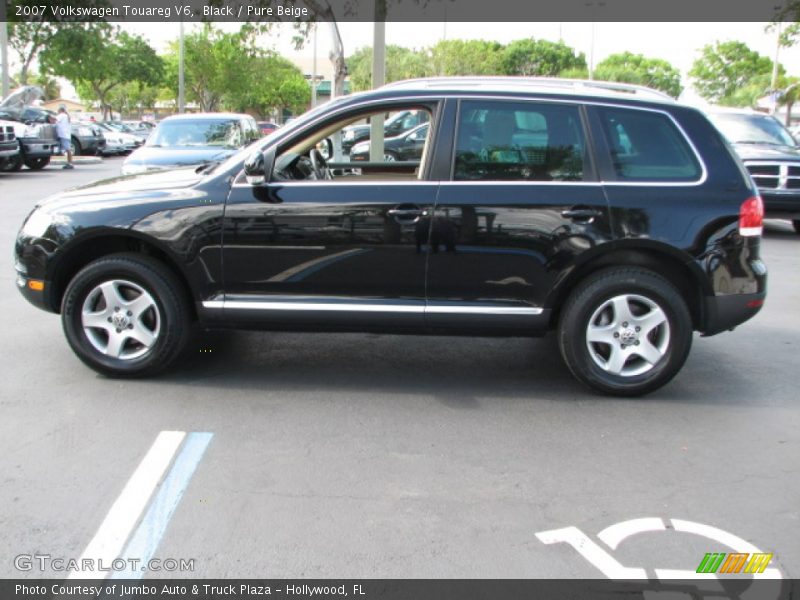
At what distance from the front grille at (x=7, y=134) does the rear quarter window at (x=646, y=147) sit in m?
18.2

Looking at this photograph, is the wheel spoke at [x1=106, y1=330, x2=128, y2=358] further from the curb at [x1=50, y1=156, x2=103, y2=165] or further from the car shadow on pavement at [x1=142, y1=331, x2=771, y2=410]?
the curb at [x1=50, y1=156, x2=103, y2=165]

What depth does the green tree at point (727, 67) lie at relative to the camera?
70250mm

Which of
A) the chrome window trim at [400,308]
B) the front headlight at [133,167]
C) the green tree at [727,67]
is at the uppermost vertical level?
the green tree at [727,67]

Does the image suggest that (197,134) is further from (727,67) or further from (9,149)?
(727,67)

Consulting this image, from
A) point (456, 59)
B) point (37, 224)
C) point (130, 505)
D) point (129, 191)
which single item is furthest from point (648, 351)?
point (456, 59)

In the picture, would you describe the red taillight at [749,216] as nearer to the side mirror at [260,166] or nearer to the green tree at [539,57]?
the side mirror at [260,166]

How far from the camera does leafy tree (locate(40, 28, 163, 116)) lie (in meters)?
29.8

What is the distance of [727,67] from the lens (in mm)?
71062

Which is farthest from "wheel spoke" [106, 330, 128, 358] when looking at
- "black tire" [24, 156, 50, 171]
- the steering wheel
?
"black tire" [24, 156, 50, 171]

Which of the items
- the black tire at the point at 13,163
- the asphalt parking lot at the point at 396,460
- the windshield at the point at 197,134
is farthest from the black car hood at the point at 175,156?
the black tire at the point at 13,163

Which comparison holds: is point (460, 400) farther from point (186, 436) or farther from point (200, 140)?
point (200, 140)

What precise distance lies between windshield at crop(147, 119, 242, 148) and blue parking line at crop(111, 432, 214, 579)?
958cm

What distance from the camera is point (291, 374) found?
554 centimetres

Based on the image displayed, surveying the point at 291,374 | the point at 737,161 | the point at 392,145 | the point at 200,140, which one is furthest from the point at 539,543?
the point at 392,145
